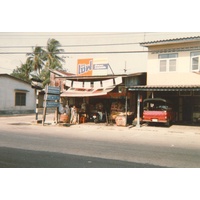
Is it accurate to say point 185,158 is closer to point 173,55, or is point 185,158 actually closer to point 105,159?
point 105,159

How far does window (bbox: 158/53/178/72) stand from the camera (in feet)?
62.0

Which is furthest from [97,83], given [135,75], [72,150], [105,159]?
[105,159]

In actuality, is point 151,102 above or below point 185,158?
above

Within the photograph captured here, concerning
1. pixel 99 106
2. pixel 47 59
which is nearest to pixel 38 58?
pixel 47 59

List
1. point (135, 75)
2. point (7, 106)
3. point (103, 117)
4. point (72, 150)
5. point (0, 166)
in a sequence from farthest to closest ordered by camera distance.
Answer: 1. point (7, 106)
2. point (103, 117)
3. point (135, 75)
4. point (72, 150)
5. point (0, 166)

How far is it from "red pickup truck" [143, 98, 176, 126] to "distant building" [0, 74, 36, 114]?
58.5ft

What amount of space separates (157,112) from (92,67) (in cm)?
664

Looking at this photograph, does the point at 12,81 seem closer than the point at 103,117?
No

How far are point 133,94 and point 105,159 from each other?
14.2m

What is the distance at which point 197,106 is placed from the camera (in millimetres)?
20172

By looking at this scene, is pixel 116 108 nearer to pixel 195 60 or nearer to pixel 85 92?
pixel 85 92

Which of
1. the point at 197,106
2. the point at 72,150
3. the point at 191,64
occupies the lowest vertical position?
the point at 72,150

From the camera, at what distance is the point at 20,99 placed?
29781 millimetres

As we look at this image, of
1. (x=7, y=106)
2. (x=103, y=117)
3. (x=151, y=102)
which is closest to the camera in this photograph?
(x=151, y=102)
